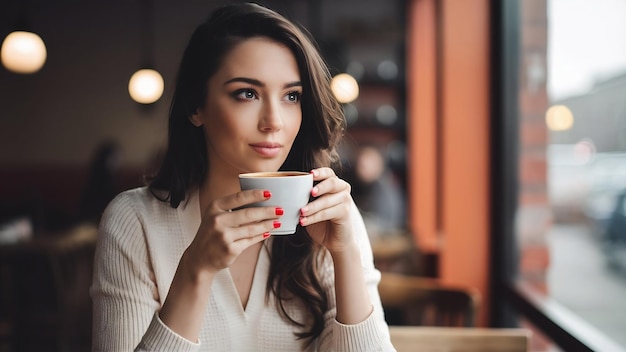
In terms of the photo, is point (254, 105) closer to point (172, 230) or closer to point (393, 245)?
point (172, 230)

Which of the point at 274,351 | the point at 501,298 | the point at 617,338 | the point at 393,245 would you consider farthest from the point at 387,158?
the point at 274,351

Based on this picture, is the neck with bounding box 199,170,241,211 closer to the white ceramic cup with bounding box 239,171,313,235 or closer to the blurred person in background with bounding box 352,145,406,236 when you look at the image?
the white ceramic cup with bounding box 239,171,313,235

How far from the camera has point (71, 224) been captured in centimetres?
546

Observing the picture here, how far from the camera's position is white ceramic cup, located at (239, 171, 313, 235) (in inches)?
34.4

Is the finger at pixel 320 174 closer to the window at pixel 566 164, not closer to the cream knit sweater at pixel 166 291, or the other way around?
the cream knit sweater at pixel 166 291

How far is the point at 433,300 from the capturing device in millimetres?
2180

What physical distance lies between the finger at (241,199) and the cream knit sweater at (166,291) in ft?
1.11

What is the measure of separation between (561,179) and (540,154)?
0.27 metres

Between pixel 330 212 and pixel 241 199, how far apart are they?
185 millimetres

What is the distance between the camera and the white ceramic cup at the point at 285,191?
874 millimetres

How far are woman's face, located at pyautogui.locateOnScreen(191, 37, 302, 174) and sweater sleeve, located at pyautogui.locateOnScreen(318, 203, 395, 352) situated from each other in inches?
9.5

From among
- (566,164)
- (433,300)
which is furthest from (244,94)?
(566,164)

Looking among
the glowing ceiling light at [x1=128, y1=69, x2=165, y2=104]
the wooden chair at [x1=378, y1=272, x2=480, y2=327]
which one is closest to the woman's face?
the wooden chair at [x1=378, y1=272, x2=480, y2=327]

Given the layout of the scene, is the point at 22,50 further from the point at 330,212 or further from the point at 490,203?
the point at 330,212
